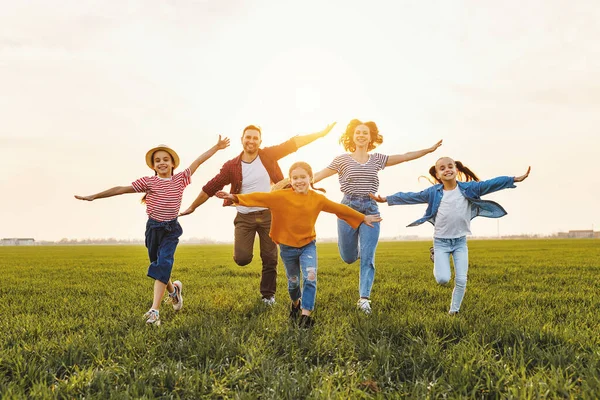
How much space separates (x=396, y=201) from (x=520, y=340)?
285 cm

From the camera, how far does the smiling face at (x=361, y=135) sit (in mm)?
6980

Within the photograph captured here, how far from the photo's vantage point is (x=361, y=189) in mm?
6727

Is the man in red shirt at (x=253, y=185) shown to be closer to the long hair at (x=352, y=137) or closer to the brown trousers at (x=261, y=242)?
the brown trousers at (x=261, y=242)

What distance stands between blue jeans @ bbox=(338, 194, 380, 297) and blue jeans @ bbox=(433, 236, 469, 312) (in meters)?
0.92

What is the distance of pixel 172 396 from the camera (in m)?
3.38

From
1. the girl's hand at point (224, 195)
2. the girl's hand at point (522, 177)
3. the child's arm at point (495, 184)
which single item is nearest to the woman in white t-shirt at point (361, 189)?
the child's arm at point (495, 184)

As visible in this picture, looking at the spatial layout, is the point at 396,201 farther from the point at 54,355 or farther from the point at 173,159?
the point at 54,355

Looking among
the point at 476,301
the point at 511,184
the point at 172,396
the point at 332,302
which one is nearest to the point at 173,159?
the point at 332,302

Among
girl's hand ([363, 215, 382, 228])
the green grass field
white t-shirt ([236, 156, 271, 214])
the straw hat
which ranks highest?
the straw hat

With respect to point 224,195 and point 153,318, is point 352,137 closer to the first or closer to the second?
point 224,195

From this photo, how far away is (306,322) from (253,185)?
8.88ft

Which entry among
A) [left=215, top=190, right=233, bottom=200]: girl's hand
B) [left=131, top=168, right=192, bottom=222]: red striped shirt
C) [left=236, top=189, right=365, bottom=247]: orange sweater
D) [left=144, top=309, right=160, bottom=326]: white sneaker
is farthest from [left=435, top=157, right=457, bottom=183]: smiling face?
[left=144, top=309, right=160, bottom=326]: white sneaker

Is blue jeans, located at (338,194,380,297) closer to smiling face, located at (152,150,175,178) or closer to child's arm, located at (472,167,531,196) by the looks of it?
child's arm, located at (472,167,531,196)

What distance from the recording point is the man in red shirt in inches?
287
